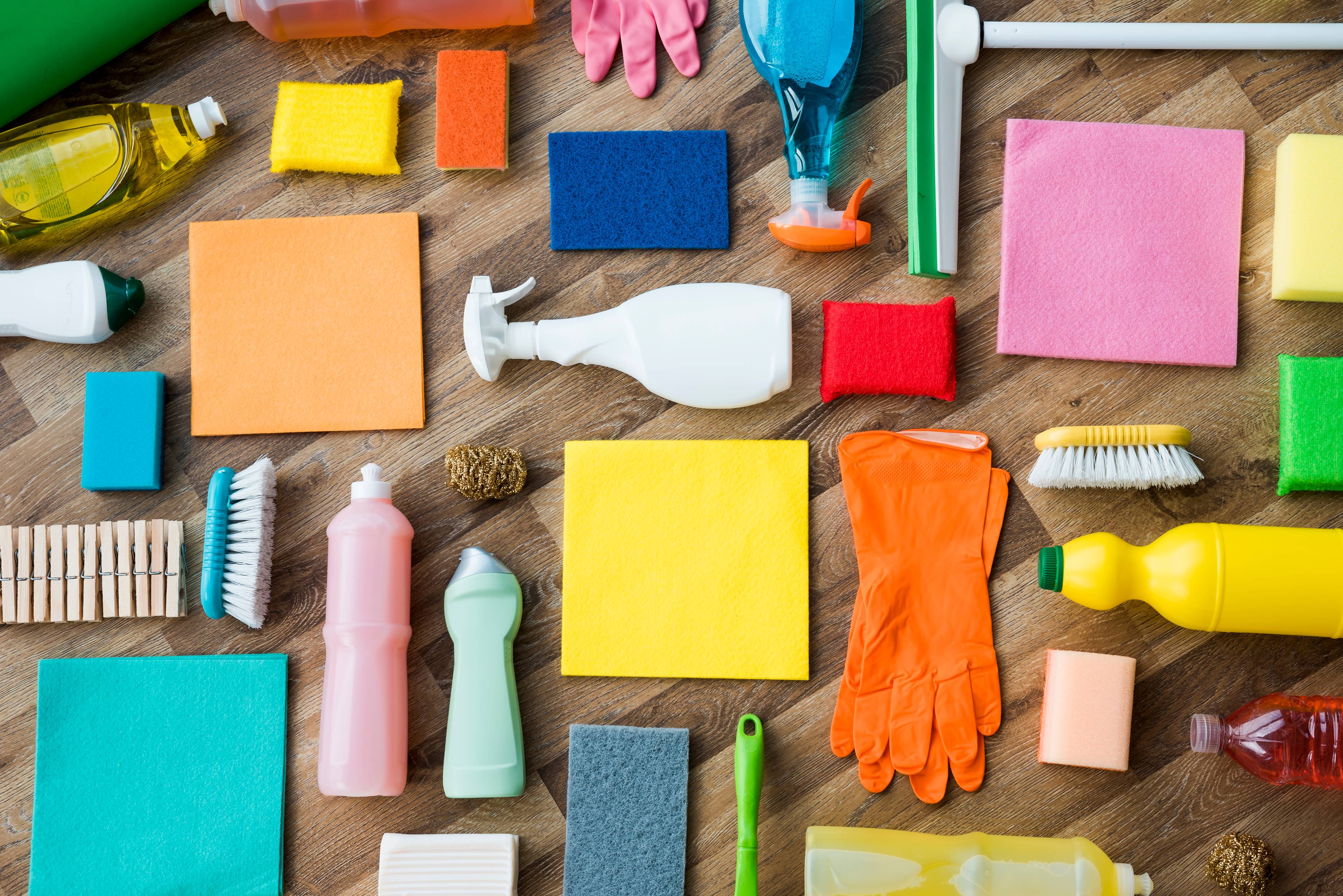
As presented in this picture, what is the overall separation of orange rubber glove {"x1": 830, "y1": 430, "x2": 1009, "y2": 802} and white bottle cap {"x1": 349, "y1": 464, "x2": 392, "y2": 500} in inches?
18.7

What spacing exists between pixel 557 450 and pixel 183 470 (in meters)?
0.41

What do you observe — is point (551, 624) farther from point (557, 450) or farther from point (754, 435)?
point (754, 435)

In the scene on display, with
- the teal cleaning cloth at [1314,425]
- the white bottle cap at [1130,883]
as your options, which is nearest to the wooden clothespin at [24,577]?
the white bottle cap at [1130,883]

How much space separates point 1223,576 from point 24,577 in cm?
121

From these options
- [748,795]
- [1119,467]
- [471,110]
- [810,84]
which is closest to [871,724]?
[748,795]

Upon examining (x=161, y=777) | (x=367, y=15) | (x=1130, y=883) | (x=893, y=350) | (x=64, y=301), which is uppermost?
(x=367, y=15)

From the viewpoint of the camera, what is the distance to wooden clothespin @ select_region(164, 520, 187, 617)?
3.06ft

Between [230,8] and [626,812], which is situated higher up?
[230,8]

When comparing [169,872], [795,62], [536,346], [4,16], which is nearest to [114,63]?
[4,16]

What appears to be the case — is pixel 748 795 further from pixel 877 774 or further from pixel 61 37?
pixel 61 37

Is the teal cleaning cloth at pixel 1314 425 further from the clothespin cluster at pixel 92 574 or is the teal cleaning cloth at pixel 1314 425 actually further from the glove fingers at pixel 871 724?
the clothespin cluster at pixel 92 574

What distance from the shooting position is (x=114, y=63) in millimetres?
981

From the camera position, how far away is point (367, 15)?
942 mm

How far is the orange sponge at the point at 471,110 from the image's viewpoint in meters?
0.93
